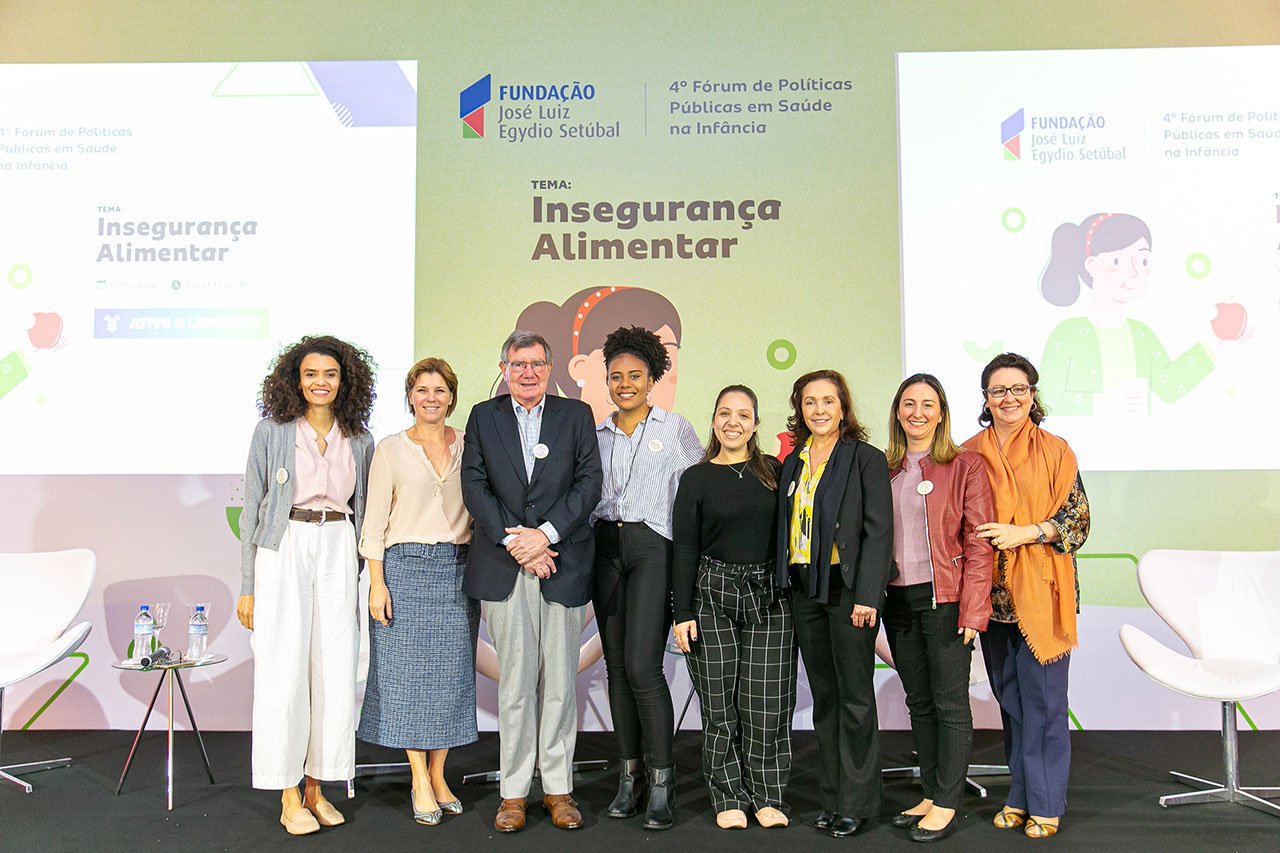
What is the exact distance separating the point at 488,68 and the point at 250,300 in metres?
1.75

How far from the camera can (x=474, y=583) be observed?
9.98 ft

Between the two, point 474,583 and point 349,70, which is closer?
point 474,583

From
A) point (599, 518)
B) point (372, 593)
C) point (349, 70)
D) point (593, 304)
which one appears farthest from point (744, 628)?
point (349, 70)

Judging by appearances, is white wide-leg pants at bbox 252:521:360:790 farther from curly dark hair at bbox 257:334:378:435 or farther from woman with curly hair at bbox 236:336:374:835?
curly dark hair at bbox 257:334:378:435

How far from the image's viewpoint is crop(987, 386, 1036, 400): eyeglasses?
3.08 m

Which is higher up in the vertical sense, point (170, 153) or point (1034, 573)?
point (170, 153)

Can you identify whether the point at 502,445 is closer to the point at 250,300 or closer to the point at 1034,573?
the point at 1034,573

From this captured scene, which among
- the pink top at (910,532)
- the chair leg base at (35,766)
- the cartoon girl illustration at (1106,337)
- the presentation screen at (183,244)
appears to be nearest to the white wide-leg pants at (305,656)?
the chair leg base at (35,766)

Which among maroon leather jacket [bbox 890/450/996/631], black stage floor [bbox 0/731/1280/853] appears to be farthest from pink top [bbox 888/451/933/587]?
black stage floor [bbox 0/731/1280/853]

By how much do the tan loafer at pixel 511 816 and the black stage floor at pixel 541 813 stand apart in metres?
0.04

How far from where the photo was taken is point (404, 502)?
3109 millimetres

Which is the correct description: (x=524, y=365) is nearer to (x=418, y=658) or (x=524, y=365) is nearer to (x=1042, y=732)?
(x=418, y=658)

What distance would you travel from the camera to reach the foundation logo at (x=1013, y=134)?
4.62 meters

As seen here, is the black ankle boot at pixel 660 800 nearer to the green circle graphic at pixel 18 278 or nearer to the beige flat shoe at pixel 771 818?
the beige flat shoe at pixel 771 818
